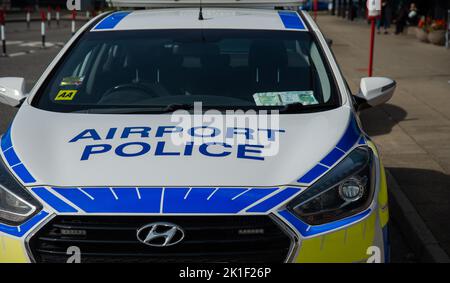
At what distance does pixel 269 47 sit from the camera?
5.01 m

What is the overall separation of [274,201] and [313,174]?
0.28 metres

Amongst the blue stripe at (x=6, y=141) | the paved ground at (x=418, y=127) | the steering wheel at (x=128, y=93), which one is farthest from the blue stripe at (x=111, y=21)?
the paved ground at (x=418, y=127)

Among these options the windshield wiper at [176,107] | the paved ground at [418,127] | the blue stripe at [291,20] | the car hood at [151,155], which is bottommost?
the paved ground at [418,127]

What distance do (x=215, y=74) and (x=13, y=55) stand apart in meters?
16.4

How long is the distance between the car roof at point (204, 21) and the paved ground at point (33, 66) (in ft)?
5.53

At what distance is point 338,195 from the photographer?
348 cm

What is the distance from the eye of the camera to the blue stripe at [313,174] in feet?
11.3

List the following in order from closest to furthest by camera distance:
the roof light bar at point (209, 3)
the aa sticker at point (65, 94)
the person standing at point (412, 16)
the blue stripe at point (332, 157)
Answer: the blue stripe at point (332, 157) → the aa sticker at point (65, 94) → the roof light bar at point (209, 3) → the person standing at point (412, 16)

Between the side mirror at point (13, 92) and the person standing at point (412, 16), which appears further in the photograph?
the person standing at point (412, 16)

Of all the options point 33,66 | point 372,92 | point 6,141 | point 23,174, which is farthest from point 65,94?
point 33,66

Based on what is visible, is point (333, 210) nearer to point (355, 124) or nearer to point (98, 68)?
point (355, 124)

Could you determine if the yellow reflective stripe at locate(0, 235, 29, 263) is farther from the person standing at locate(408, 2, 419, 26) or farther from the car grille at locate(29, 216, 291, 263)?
the person standing at locate(408, 2, 419, 26)

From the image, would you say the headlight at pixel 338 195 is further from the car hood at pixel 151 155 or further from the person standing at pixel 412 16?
the person standing at pixel 412 16

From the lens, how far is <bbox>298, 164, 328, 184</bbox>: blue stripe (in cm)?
346
